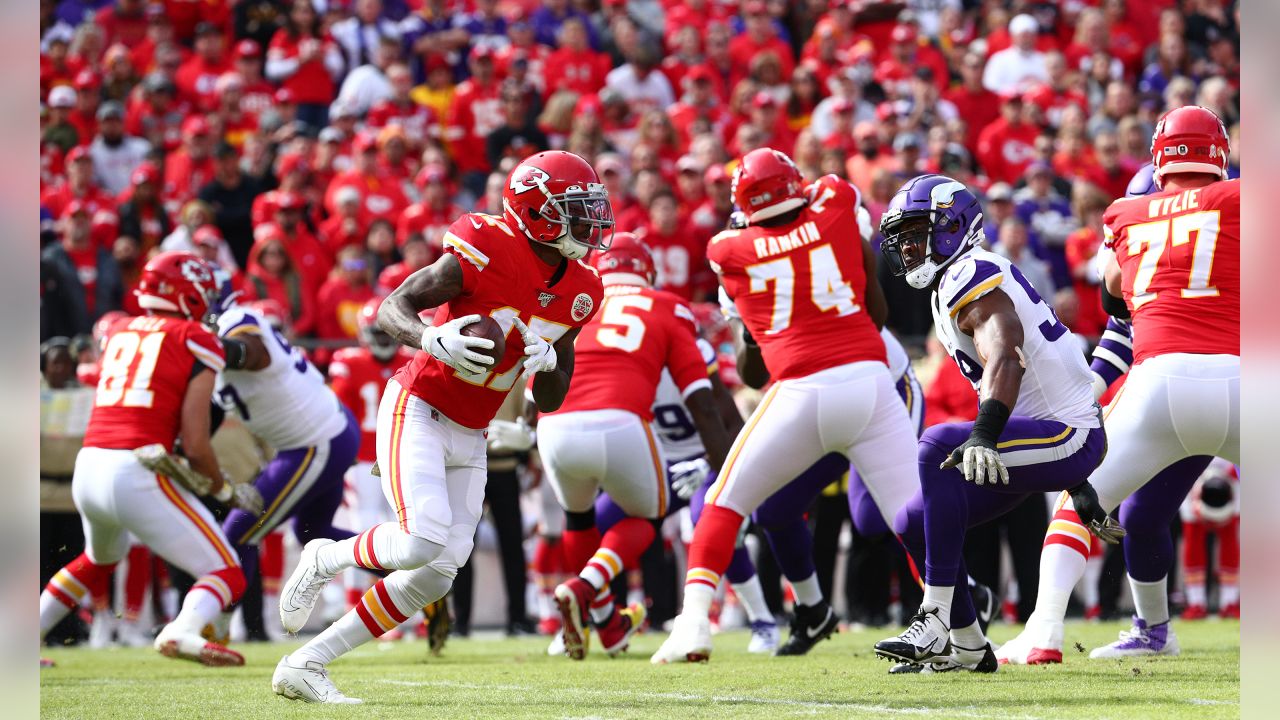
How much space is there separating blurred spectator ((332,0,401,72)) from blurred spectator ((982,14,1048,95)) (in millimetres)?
5938

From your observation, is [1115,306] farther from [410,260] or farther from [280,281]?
[280,281]

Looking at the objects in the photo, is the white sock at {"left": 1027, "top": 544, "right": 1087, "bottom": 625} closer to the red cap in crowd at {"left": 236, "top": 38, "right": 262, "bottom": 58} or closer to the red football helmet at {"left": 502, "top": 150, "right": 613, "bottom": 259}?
the red football helmet at {"left": 502, "top": 150, "right": 613, "bottom": 259}

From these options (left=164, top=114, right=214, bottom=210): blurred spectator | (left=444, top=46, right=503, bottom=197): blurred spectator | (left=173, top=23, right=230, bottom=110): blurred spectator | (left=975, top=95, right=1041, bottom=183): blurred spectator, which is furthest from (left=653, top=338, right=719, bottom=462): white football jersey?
(left=173, top=23, right=230, bottom=110): blurred spectator

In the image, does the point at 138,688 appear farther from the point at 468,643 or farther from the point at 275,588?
the point at 275,588

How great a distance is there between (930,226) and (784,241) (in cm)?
122

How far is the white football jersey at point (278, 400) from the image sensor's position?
8.20 m

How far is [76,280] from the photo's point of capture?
37.9ft

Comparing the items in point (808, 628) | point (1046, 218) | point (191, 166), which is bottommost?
point (808, 628)

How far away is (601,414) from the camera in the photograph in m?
7.88

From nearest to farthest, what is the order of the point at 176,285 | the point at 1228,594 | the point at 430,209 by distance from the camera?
the point at 176,285, the point at 1228,594, the point at 430,209

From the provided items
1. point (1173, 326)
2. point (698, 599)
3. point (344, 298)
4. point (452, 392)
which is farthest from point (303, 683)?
point (344, 298)
